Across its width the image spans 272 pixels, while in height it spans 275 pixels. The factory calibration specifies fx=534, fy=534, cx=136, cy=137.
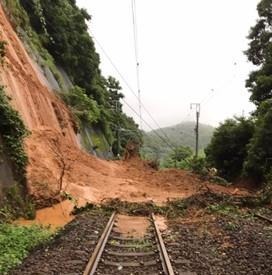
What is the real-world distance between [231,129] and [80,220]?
2146 centimetres

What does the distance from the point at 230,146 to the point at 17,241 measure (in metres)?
25.1

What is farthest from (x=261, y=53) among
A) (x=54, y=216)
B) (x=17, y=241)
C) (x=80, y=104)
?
(x=17, y=241)

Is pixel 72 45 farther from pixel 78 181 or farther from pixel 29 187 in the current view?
pixel 29 187

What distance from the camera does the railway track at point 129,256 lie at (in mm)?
8594

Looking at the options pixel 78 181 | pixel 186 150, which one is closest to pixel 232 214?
pixel 78 181

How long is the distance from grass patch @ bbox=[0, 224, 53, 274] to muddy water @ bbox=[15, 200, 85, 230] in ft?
5.32

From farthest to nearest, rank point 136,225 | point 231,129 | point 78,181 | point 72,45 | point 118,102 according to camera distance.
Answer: point 118,102 < point 72,45 < point 231,129 < point 78,181 < point 136,225

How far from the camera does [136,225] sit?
568 inches

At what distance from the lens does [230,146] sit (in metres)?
34.7

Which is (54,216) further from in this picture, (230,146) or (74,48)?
(74,48)

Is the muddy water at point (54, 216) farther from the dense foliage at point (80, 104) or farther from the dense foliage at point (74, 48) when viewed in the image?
the dense foliage at point (80, 104)

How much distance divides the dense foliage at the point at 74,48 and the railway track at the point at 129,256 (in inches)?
1012

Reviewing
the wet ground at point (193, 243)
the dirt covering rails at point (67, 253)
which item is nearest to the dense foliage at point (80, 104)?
the wet ground at point (193, 243)

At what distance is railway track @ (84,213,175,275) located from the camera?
8594mm
